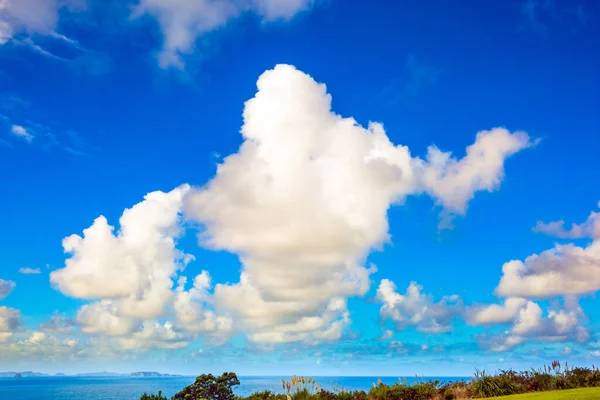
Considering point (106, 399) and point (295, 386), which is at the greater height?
point (295, 386)

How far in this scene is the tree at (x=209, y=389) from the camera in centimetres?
3158

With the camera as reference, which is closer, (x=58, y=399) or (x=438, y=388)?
(x=438, y=388)

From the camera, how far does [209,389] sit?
3188 cm

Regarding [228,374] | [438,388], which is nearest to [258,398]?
[228,374]

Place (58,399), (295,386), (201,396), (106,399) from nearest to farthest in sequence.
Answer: (295,386) → (201,396) → (106,399) → (58,399)

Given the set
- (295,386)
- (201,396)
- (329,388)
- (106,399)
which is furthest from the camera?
(106,399)

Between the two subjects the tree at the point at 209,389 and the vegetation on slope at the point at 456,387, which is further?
the tree at the point at 209,389

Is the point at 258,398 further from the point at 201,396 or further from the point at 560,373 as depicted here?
the point at 560,373

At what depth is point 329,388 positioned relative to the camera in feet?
95.8

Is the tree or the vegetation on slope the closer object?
the vegetation on slope

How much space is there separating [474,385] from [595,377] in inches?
282

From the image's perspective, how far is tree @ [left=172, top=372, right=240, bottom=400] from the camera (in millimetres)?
31578

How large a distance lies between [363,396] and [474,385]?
20.9 ft

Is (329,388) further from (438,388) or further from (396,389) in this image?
(438,388)
